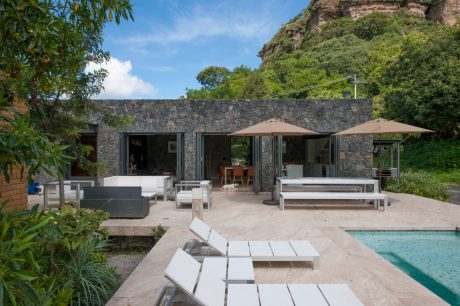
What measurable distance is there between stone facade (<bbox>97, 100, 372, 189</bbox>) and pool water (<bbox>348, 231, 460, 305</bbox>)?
17.8 feet

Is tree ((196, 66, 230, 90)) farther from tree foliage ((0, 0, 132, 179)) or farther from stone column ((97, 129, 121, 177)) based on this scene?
Result: tree foliage ((0, 0, 132, 179))

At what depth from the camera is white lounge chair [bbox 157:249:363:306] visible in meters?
2.74

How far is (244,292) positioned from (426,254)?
162 inches

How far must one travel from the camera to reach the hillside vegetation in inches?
841

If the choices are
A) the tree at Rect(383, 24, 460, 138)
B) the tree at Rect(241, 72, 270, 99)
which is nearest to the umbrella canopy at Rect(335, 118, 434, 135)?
the tree at Rect(383, 24, 460, 138)

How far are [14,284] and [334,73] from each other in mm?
38662

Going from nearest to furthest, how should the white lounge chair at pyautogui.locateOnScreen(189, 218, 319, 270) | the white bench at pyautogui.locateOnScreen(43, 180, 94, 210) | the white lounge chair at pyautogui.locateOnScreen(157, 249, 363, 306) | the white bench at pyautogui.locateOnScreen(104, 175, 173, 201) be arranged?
the white lounge chair at pyautogui.locateOnScreen(157, 249, 363, 306) → the white lounge chair at pyautogui.locateOnScreen(189, 218, 319, 270) → the white bench at pyautogui.locateOnScreen(43, 180, 94, 210) → the white bench at pyautogui.locateOnScreen(104, 175, 173, 201)

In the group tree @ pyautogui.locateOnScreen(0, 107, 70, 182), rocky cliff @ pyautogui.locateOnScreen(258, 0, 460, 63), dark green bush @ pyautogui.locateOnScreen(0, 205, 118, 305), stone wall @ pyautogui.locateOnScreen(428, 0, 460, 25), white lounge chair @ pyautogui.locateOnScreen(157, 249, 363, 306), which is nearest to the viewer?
tree @ pyautogui.locateOnScreen(0, 107, 70, 182)

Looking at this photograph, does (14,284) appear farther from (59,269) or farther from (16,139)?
(59,269)

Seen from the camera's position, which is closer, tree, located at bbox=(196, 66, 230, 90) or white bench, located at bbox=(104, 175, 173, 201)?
white bench, located at bbox=(104, 175, 173, 201)

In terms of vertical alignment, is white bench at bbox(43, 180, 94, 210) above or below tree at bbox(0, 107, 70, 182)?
below

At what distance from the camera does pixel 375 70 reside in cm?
3241

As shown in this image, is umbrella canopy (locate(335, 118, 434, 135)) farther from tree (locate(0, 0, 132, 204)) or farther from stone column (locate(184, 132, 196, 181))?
tree (locate(0, 0, 132, 204))

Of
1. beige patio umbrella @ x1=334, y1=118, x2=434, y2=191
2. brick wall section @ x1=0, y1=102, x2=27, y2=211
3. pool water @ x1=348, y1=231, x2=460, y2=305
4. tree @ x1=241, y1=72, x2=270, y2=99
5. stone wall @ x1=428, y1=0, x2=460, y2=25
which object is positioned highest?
stone wall @ x1=428, y1=0, x2=460, y2=25
